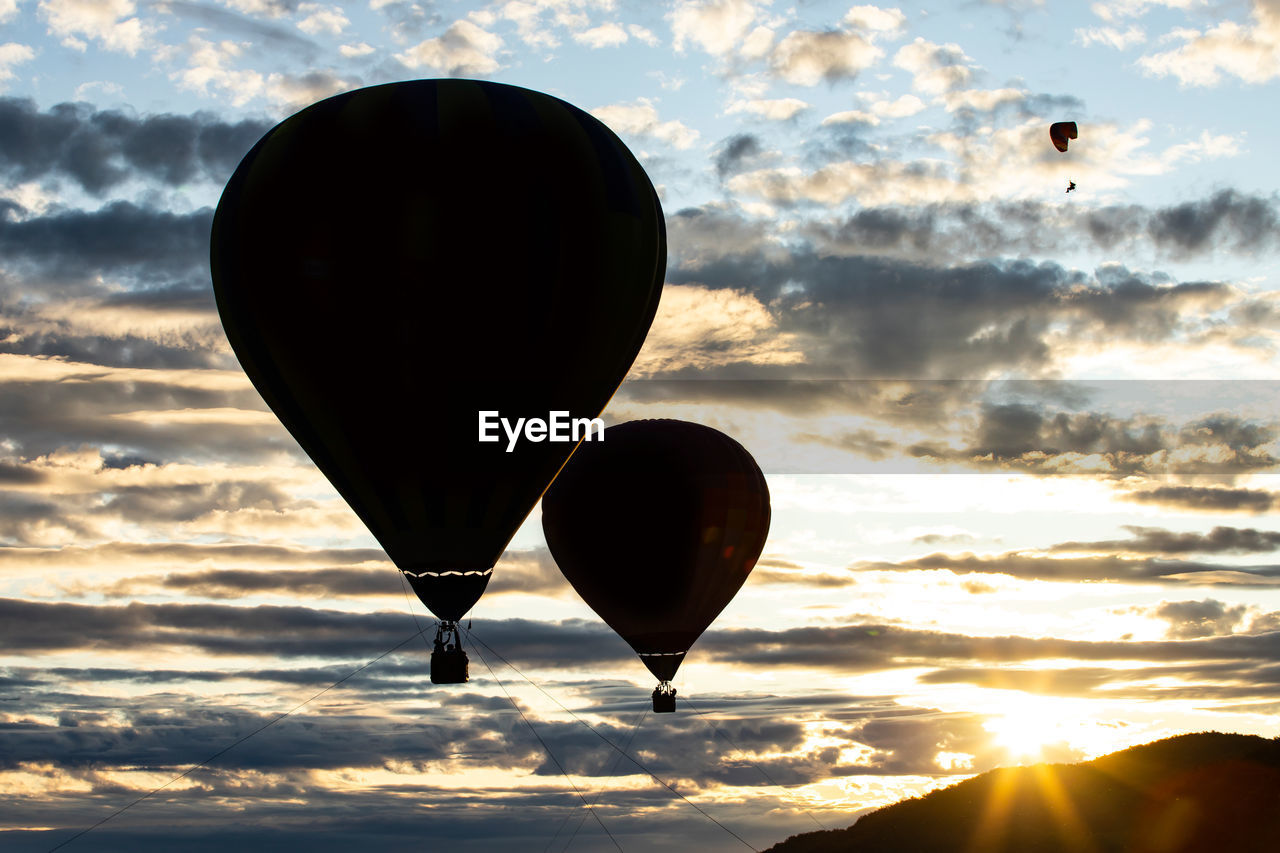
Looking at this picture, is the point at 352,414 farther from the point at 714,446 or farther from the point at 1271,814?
the point at 1271,814

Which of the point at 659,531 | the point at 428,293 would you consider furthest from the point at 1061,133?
the point at 428,293

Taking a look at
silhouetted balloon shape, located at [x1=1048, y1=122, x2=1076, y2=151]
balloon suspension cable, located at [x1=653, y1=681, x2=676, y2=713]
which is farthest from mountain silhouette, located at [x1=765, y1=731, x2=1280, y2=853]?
silhouetted balloon shape, located at [x1=1048, y1=122, x2=1076, y2=151]

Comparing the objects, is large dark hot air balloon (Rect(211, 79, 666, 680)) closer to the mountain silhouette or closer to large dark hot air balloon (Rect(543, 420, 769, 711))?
large dark hot air balloon (Rect(543, 420, 769, 711))

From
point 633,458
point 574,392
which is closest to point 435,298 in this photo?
point 574,392

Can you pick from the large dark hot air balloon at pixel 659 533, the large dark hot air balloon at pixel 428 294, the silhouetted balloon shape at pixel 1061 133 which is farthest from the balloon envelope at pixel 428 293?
the silhouetted balloon shape at pixel 1061 133

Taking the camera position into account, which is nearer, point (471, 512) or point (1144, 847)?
point (471, 512)

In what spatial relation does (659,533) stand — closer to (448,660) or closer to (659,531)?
(659,531)
